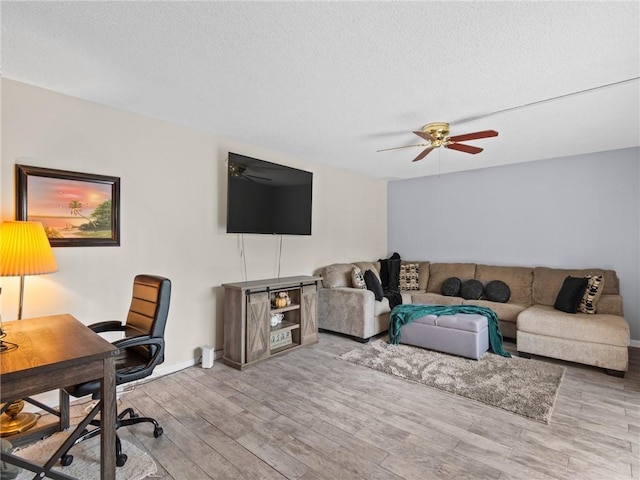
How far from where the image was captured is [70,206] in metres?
2.63

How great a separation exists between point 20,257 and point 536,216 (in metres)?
5.88

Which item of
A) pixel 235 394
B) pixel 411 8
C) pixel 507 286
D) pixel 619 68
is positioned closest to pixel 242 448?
pixel 235 394

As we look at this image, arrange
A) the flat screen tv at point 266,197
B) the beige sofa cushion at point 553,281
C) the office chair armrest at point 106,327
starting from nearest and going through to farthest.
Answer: the office chair armrest at point 106,327
the flat screen tv at point 266,197
the beige sofa cushion at point 553,281

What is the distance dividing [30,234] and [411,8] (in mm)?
2659

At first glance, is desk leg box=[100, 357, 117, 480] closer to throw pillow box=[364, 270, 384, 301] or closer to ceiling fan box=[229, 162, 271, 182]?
ceiling fan box=[229, 162, 271, 182]

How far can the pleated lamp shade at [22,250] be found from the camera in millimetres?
2023

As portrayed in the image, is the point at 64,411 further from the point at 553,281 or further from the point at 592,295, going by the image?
the point at 553,281

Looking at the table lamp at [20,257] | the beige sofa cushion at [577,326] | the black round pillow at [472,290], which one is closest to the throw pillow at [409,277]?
the black round pillow at [472,290]

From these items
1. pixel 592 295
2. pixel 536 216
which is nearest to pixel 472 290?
pixel 592 295

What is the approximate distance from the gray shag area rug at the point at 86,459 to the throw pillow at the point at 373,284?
10.5 feet

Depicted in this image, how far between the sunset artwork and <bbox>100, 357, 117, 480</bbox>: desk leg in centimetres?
158

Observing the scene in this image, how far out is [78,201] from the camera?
8.78 feet

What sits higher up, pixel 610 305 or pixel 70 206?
pixel 70 206

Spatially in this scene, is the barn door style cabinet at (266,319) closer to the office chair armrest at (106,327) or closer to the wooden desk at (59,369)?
the office chair armrest at (106,327)
